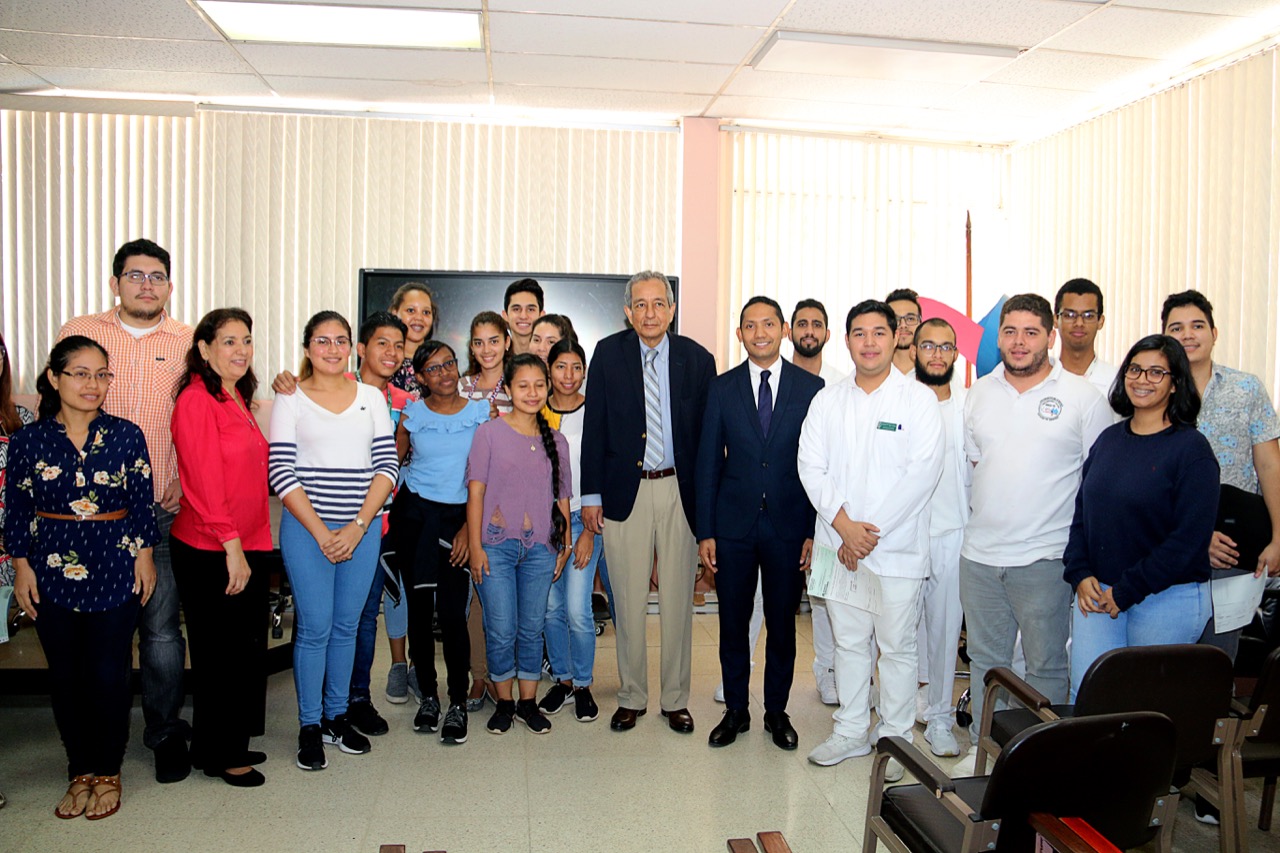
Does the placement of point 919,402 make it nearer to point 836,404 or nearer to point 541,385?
point 836,404

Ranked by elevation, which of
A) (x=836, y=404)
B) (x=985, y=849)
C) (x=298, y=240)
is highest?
(x=298, y=240)

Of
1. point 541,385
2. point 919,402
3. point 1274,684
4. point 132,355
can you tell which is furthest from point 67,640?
point 1274,684

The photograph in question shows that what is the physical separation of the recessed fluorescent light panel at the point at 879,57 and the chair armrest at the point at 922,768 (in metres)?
3.71

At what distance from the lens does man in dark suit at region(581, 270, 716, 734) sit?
356cm

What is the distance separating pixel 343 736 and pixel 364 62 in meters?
3.62

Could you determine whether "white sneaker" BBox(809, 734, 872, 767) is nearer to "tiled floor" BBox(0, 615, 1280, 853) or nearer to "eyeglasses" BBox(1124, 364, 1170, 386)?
"tiled floor" BBox(0, 615, 1280, 853)

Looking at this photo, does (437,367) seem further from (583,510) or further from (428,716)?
(428,716)

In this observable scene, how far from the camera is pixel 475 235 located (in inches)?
244

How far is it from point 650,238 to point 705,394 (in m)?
2.94

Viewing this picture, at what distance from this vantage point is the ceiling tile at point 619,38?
455cm

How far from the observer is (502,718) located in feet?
11.9

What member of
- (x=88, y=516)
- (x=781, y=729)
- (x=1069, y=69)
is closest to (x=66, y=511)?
(x=88, y=516)

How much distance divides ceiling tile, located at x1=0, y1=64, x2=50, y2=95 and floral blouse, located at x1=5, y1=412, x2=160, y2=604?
3.71 m

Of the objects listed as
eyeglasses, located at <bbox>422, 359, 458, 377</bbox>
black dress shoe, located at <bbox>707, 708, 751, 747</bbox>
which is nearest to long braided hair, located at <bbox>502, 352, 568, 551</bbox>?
eyeglasses, located at <bbox>422, 359, 458, 377</bbox>
